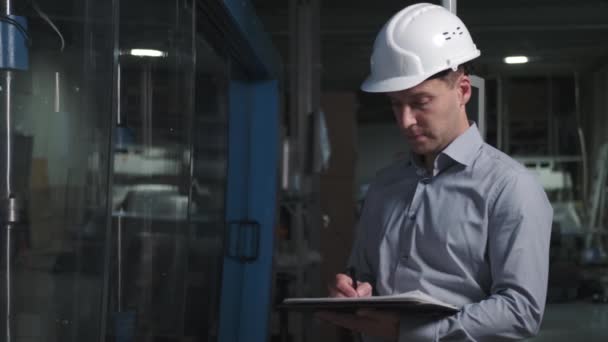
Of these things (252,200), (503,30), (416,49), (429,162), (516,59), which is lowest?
(252,200)

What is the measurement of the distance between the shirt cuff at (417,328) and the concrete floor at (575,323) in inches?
227

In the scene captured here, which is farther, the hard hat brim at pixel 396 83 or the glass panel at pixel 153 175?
the glass panel at pixel 153 175

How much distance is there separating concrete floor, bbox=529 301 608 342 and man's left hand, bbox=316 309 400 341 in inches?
225

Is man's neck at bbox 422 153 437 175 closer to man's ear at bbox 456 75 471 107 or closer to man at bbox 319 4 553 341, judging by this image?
man at bbox 319 4 553 341

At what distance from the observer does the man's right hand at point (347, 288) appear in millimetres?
1794

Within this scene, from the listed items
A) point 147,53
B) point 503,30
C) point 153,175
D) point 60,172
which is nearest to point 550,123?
point 503,30

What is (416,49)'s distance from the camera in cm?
179

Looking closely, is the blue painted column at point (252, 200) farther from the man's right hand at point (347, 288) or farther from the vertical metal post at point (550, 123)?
the vertical metal post at point (550, 123)

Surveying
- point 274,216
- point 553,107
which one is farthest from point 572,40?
point 274,216

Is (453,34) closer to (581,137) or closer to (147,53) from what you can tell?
(147,53)

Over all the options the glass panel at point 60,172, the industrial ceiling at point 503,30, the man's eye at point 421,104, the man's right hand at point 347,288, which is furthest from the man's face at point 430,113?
the industrial ceiling at point 503,30

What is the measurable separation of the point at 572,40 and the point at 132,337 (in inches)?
368

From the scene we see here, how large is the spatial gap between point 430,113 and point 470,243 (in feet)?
0.90

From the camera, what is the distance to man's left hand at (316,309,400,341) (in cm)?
170
